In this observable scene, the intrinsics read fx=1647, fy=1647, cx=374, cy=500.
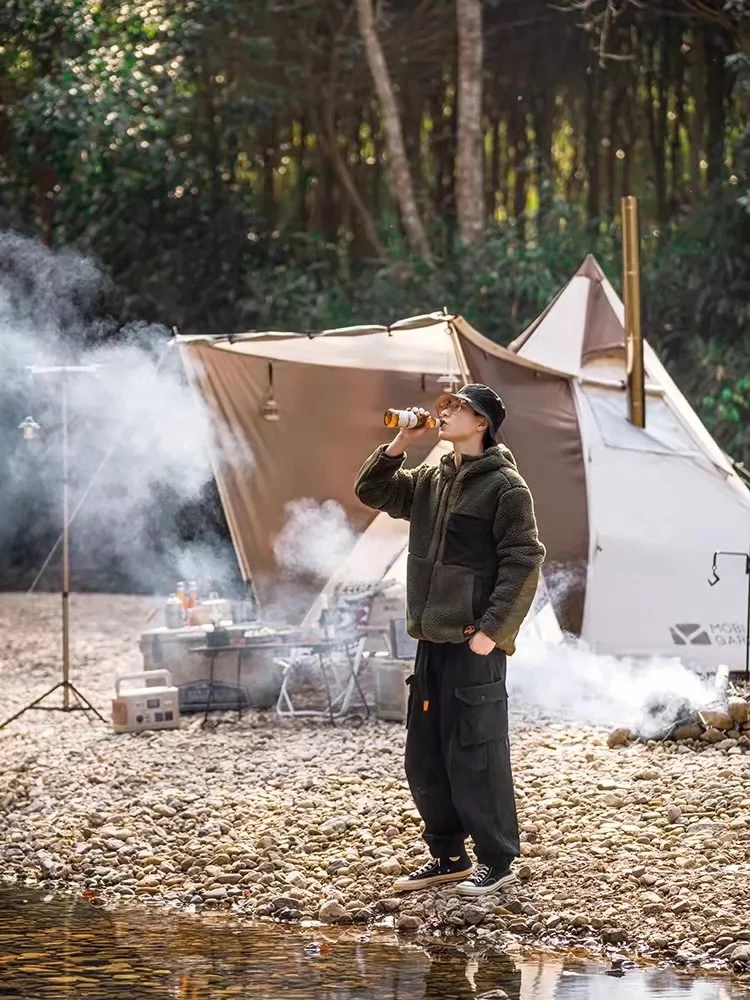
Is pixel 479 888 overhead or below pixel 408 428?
below

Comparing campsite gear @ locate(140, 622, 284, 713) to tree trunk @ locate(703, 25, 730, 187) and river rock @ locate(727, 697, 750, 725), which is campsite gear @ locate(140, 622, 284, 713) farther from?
tree trunk @ locate(703, 25, 730, 187)

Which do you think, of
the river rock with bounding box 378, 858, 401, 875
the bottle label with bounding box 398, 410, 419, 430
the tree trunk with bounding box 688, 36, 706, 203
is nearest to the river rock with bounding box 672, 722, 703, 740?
the river rock with bounding box 378, 858, 401, 875

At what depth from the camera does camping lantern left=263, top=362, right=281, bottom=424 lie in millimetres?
8151

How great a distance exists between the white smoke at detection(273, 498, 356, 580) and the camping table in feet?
2.88

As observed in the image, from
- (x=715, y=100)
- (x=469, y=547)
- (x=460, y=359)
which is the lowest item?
(x=469, y=547)

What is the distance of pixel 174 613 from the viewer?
26.4ft

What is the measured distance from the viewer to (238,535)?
A: 8.45 metres

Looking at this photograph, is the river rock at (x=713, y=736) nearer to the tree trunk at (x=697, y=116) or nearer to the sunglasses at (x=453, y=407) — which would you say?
the sunglasses at (x=453, y=407)

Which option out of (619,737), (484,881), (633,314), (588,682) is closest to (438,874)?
(484,881)

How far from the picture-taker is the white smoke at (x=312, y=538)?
27.5 ft

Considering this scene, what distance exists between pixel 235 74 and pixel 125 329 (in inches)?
101

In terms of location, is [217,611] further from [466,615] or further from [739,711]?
[466,615]

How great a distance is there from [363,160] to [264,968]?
38.5ft

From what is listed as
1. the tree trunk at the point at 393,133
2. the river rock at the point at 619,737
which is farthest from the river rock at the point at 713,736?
the tree trunk at the point at 393,133
